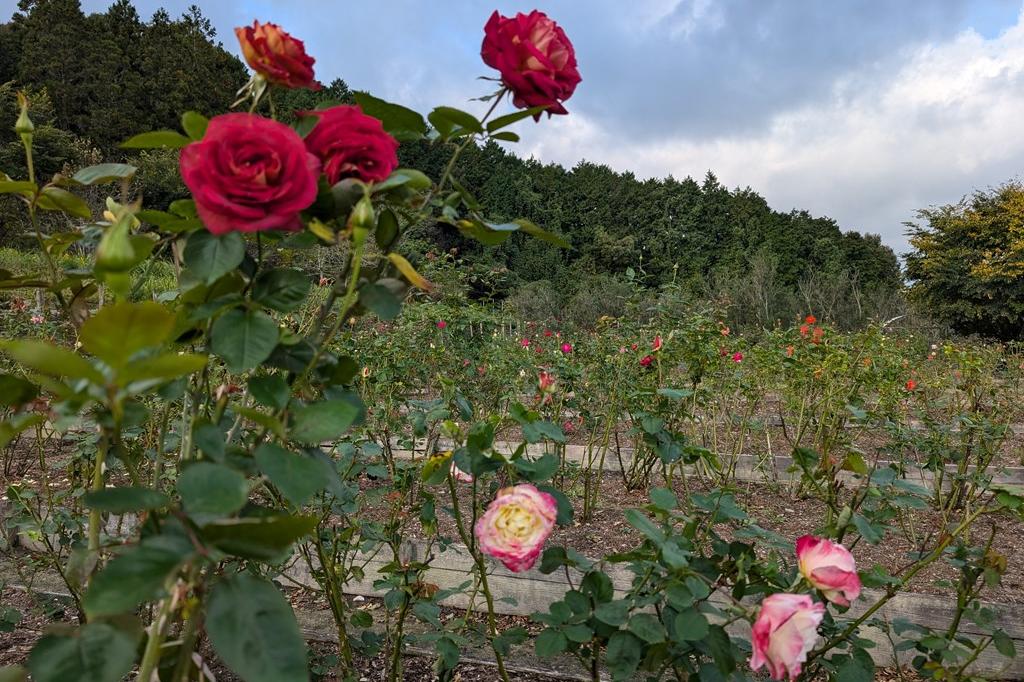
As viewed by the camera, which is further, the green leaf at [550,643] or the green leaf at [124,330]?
the green leaf at [550,643]

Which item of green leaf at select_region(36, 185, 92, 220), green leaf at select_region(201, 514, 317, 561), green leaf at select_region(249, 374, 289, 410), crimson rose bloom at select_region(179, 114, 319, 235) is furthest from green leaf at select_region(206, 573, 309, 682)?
green leaf at select_region(36, 185, 92, 220)

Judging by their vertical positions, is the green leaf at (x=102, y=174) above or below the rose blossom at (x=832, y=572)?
above

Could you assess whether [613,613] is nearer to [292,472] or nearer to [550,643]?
[550,643]

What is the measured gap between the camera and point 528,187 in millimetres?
24297

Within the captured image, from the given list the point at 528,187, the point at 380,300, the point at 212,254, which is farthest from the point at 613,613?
the point at 528,187

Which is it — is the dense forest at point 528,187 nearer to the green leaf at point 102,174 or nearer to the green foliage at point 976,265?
the green foliage at point 976,265

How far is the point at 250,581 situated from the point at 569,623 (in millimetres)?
596

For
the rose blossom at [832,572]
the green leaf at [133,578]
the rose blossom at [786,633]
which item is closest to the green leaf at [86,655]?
the green leaf at [133,578]

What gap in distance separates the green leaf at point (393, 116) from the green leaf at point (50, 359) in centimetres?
37

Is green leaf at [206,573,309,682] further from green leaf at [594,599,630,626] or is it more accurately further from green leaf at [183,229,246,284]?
green leaf at [594,599,630,626]

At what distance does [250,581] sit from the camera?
1.58 feet

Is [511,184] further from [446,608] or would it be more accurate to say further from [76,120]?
[446,608]

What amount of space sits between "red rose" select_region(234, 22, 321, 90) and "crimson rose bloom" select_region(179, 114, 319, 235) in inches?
5.0

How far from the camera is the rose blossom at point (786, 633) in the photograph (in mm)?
690
